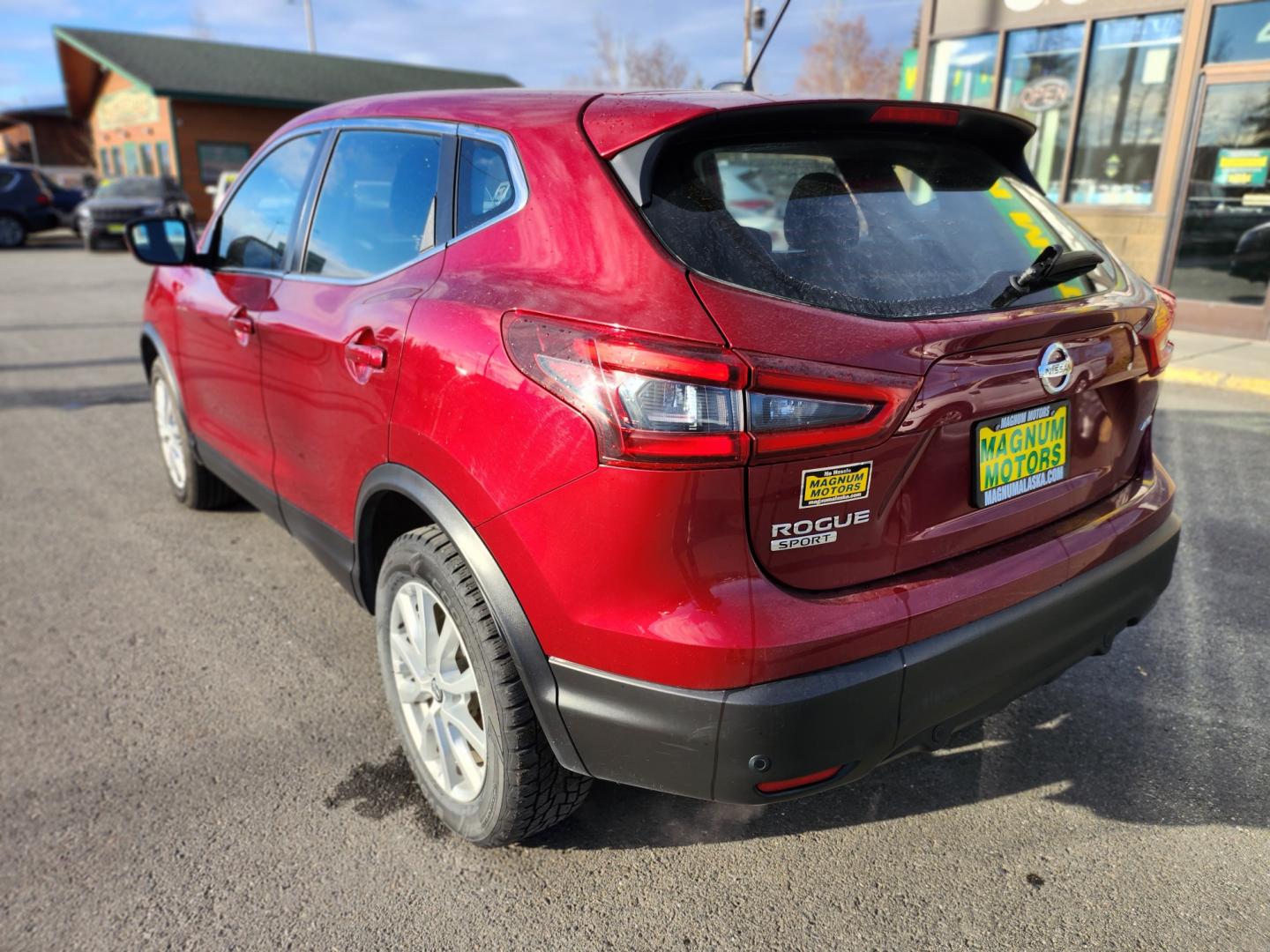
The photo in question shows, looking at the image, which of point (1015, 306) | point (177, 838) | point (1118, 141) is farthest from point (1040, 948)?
point (1118, 141)

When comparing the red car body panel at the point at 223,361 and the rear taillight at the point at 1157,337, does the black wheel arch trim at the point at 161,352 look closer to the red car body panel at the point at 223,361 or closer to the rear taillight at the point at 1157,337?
the red car body panel at the point at 223,361

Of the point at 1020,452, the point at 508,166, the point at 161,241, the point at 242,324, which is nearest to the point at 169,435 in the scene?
the point at 161,241

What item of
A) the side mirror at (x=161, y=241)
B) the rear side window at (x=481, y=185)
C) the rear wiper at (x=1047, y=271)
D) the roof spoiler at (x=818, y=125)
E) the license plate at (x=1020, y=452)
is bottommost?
the license plate at (x=1020, y=452)

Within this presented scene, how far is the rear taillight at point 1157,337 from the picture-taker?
2.30 meters

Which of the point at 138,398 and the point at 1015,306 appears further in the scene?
the point at 138,398

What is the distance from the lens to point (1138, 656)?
3.20 metres

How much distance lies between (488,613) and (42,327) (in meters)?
11.1

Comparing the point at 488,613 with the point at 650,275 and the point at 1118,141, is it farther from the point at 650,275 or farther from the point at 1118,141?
the point at 1118,141

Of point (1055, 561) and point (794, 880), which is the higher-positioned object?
point (1055, 561)

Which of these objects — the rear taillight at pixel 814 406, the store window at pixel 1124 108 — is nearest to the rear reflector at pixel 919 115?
the rear taillight at pixel 814 406

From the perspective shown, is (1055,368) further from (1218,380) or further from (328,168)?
(1218,380)

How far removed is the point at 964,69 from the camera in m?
11.1

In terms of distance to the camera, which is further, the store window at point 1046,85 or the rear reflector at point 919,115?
the store window at point 1046,85

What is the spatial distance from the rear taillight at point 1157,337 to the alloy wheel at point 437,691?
1847 millimetres
